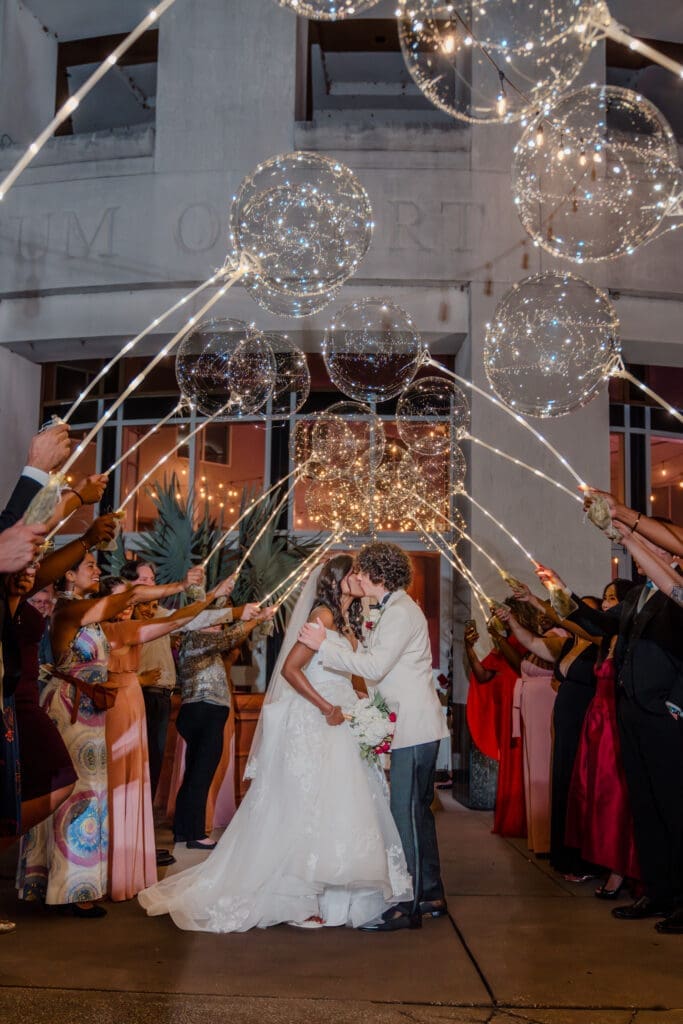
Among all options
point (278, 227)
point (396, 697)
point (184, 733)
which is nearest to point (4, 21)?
point (278, 227)

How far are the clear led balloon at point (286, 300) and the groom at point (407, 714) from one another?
1.82m

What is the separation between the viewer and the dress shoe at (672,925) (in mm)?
4473

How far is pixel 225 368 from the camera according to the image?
687cm

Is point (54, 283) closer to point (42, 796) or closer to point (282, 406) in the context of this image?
point (282, 406)

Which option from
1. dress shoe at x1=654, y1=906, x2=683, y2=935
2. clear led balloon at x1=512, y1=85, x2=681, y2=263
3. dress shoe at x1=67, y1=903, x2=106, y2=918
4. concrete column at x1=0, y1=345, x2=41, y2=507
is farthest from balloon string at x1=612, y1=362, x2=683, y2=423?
concrete column at x1=0, y1=345, x2=41, y2=507

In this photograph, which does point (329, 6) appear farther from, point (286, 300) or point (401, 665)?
point (401, 665)

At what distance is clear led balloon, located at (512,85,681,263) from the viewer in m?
4.21

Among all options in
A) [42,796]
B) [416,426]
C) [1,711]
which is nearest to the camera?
[1,711]

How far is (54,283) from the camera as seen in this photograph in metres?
10.3

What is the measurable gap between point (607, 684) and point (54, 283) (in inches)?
295

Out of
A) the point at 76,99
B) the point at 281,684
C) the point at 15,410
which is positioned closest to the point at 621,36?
the point at 76,99

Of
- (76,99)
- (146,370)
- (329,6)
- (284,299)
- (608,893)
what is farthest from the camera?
(284,299)

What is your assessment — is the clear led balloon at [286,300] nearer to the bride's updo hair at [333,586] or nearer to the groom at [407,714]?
the bride's updo hair at [333,586]

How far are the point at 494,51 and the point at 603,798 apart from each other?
3.99 meters
